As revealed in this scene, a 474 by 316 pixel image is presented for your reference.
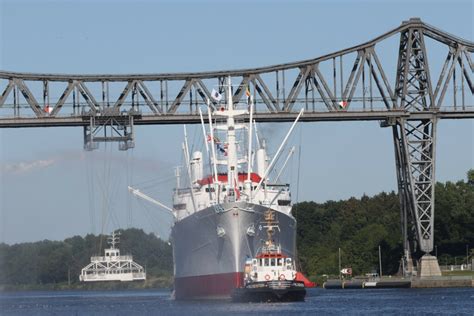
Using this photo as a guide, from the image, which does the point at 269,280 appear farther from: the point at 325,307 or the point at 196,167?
the point at 196,167

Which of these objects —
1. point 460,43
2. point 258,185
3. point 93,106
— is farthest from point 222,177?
point 460,43

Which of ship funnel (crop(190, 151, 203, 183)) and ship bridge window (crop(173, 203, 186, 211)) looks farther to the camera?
ship funnel (crop(190, 151, 203, 183))

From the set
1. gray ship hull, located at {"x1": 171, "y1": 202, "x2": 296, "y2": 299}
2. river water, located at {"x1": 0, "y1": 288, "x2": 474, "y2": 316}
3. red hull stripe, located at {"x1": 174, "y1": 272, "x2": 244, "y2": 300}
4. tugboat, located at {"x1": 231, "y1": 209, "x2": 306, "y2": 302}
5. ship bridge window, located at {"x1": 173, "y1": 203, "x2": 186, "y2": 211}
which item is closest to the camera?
river water, located at {"x1": 0, "y1": 288, "x2": 474, "y2": 316}

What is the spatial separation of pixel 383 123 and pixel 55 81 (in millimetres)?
31825

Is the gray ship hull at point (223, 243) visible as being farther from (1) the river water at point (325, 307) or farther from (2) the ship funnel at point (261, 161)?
(2) the ship funnel at point (261, 161)

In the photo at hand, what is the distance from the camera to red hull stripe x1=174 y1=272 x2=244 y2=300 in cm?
12019

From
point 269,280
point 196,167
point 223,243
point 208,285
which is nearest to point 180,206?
point 196,167

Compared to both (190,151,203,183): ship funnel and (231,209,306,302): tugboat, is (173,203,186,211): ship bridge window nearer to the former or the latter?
(190,151,203,183): ship funnel

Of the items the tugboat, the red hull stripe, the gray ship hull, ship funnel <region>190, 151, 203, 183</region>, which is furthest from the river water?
ship funnel <region>190, 151, 203, 183</region>

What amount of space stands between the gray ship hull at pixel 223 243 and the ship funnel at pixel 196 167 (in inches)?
333

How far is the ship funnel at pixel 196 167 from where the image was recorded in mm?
138375

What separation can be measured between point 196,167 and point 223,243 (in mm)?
18265

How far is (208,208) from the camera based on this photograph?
4850 inches

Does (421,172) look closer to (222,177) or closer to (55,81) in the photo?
(222,177)
